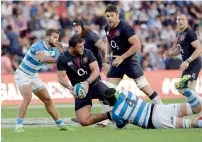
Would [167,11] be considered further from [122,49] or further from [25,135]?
[25,135]

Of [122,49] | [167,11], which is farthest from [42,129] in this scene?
[167,11]

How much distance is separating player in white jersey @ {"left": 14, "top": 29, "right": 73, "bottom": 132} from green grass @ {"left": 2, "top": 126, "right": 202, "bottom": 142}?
3.46 ft

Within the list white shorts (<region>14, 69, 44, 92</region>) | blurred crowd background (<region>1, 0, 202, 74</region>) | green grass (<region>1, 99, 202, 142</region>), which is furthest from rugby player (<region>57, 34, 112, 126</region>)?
blurred crowd background (<region>1, 0, 202, 74</region>)

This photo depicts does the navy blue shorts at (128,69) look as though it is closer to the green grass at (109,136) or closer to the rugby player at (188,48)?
the rugby player at (188,48)

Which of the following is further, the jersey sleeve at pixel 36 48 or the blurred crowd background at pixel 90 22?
the blurred crowd background at pixel 90 22

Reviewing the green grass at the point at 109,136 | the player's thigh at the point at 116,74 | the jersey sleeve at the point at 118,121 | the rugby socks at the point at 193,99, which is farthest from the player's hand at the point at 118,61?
the rugby socks at the point at 193,99

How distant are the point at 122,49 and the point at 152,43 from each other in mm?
15389

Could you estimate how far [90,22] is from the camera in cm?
3195

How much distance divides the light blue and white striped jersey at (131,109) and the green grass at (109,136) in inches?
9.4

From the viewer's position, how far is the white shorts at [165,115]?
13922mm

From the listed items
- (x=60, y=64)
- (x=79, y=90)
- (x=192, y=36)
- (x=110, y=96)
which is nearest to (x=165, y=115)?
(x=110, y=96)

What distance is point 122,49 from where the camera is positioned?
647 inches

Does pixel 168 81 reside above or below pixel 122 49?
below

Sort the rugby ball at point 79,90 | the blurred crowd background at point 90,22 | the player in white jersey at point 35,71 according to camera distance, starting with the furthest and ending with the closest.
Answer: the blurred crowd background at point 90,22 < the player in white jersey at point 35,71 < the rugby ball at point 79,90
